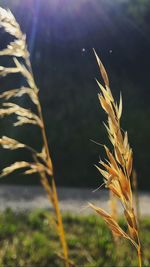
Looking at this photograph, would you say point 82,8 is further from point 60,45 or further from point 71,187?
point 71,187

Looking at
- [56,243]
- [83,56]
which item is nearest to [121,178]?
[56,243]

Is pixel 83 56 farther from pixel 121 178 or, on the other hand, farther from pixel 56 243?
pixel 121 178

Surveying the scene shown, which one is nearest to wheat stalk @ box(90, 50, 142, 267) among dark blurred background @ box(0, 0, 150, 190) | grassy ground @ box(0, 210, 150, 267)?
grassy ground @ box(0, 210, 150, 267)

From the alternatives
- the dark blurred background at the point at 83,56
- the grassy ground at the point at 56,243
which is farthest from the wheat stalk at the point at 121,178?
the dark blurred background at the point at 83,56

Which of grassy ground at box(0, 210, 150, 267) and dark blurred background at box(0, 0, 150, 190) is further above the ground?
dark blurred background at box(0, 0, 150, 190)

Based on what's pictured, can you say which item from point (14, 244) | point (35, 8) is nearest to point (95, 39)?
point (35, 8)

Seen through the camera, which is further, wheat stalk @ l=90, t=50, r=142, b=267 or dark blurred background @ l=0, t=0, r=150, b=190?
dark blurred background @ l=0, t=0, r=150, b=190

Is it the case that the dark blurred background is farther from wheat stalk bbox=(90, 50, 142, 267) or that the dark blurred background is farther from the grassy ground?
wheat stalk bbox=(90, 50, 142, 267)
